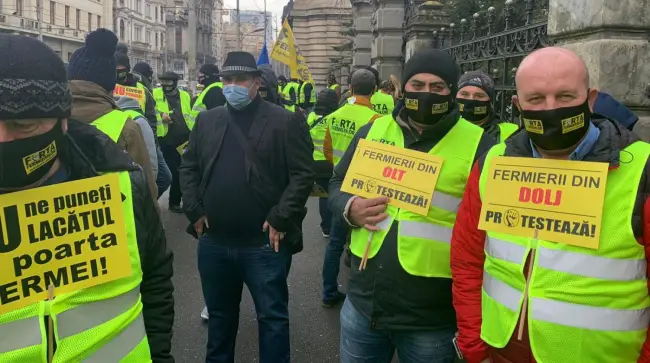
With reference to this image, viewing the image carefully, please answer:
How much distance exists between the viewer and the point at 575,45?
3990 mm

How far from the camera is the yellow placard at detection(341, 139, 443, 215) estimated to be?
95.4 inches

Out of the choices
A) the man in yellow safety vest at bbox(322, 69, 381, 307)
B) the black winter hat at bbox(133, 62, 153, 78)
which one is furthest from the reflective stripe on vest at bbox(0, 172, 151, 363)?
the black winter hat at bbox(133, 62, 153, 78)

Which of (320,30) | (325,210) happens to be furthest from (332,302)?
(320,30)

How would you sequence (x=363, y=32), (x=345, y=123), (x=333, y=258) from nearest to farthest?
(x=333, y=258)
(x=345, y=123)
(x=363, y=32)

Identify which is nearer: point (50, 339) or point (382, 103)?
point (50, 339)

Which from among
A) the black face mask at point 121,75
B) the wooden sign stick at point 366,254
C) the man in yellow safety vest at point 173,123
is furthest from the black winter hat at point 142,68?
the wooden sign stick at point 366,254

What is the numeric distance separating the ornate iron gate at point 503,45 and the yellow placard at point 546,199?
2982 millimetres

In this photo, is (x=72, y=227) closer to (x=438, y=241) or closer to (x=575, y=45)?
(x=438, y=241)

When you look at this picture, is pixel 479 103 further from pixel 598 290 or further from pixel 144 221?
pixel 144 221

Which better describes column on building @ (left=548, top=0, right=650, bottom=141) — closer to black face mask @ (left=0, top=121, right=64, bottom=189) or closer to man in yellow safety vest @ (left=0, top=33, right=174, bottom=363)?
man in yellow safety vest @ (left=0, top=33, right=174, bottom=363)

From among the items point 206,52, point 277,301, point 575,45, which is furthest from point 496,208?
point 206,52

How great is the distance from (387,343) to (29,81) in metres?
1.79

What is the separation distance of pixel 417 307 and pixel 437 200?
0.45 meters

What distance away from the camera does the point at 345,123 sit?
5.50 m
